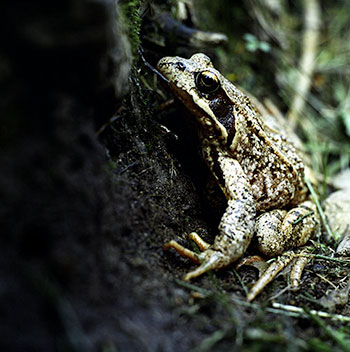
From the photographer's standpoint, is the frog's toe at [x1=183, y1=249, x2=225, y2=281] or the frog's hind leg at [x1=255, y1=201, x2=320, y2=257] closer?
the frog's toe at [x1=183, y1=249, x2=225, y2=281]

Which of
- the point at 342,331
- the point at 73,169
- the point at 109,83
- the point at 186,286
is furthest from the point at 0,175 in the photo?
the point at 342,331

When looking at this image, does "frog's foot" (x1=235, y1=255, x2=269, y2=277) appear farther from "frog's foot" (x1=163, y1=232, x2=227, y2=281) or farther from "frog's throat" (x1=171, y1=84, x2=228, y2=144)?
A: "frog's throat" (x1=171, y1=84, x2=228, y2=144)

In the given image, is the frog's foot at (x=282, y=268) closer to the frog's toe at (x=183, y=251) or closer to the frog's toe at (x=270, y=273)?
the frog's toe at (x=270, y=273)

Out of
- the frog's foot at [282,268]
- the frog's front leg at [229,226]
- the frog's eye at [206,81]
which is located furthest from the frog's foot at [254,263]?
the frog's eye at [206,81]

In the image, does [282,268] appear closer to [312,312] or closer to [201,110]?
[312,312]

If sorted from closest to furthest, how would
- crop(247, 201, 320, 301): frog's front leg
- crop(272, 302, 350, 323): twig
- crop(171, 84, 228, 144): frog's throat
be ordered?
1. crop(272, 302, 350, 323): twig
2. crop(247, 201, 320, 301): frog's front leg
3. crop(171, 84, 228, 144): frog's throat

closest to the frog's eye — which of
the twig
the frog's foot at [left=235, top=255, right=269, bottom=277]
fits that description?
the frog's foot at [left=235, top=255, right=269, bottom=277]

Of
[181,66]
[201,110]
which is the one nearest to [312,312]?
[201,110]

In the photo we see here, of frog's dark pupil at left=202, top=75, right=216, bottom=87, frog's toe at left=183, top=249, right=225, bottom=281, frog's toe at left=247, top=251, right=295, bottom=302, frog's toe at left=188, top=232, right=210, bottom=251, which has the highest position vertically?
frog's dark pupil at left=202, top=75, right=216, bottom=87

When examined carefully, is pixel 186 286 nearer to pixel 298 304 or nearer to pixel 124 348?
pixel 124 348
